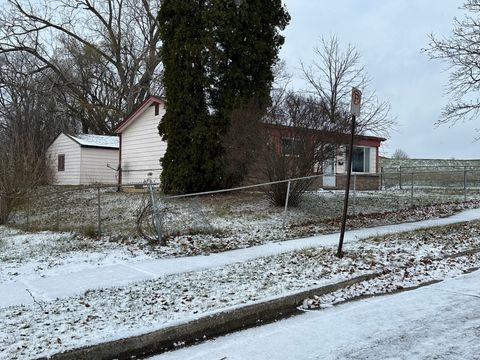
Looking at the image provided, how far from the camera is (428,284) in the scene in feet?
22.1

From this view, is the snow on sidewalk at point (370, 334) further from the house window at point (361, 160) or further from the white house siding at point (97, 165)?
the white house siding at point (97, 165)

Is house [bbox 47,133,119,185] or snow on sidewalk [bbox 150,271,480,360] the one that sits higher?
house [bbox 47,133,119,185]

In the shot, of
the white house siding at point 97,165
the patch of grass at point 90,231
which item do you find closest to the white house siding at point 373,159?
the white house siding at point 97,165

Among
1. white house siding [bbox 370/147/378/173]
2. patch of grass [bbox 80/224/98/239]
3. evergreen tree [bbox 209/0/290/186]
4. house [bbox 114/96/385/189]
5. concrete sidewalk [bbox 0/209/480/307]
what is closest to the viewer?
concrete sidewalk [bbox 0/209/480/307]

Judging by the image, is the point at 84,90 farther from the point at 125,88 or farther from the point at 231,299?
the point at 231,299

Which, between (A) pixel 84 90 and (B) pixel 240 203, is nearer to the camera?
(B) pixel 240 203

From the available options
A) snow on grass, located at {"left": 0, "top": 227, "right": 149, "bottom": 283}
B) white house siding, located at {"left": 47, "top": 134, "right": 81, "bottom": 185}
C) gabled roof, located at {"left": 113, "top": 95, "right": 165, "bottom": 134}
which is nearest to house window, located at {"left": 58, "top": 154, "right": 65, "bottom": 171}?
white house siding, located at {"left": 47, "top": 134, "right": 81, "bottom": 185}

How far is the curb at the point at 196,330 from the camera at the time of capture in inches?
170

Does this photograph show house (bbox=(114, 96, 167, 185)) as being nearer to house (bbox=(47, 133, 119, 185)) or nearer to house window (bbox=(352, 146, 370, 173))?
house (bbox=(47, 133, 119, 185))

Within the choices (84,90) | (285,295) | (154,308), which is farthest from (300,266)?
(84,90)

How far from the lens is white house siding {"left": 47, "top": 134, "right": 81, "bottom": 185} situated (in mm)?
28641

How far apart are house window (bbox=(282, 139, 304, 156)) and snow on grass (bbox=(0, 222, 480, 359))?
413 centimetres

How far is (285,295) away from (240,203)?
9.17 m

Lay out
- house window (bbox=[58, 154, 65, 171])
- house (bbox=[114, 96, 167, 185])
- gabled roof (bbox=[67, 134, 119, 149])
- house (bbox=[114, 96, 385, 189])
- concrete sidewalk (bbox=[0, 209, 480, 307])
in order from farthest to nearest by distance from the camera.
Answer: house window (bbox=[58, 154, 65, 171])
gabled roof (bbox=[67, 134, 119, 149])
house (bbox=[114, 96, 167, 185])
house (bbox=[114, 96, 385, 189])
concrete sidewalk (bbox=[0, 209, 480, 307])
